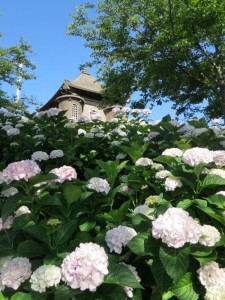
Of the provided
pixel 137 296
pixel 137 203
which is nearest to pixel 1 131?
pixel 137 203

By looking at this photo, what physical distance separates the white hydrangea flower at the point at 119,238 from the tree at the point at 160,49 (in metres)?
10.7

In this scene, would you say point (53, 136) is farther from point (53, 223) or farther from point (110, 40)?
point (110, 40)

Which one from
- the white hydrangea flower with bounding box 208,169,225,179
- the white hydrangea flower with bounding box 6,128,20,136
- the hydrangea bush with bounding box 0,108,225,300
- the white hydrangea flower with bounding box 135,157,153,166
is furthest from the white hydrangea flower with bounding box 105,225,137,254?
the white hydrangea flower with bounding box 6,128,20,136

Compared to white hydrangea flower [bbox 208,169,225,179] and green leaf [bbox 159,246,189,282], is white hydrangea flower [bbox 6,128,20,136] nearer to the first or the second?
white hydrangea flower [bbox 208,169,225,179]

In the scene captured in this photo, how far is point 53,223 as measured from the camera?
173cm

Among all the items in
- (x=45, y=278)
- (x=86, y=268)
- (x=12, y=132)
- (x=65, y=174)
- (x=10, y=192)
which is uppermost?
(x=12, y=132)

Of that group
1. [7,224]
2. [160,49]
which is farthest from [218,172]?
[160,49]

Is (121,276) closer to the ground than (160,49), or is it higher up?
closer to the ground

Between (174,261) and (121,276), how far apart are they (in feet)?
0.71

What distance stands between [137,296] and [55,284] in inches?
13.4

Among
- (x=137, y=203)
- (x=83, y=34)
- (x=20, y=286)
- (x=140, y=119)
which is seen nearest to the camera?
(x=20, y=286)

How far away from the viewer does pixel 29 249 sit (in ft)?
5.51

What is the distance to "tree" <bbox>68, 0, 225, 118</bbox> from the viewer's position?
12.0m

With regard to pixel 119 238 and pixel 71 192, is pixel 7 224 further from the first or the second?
pixel 119 238
